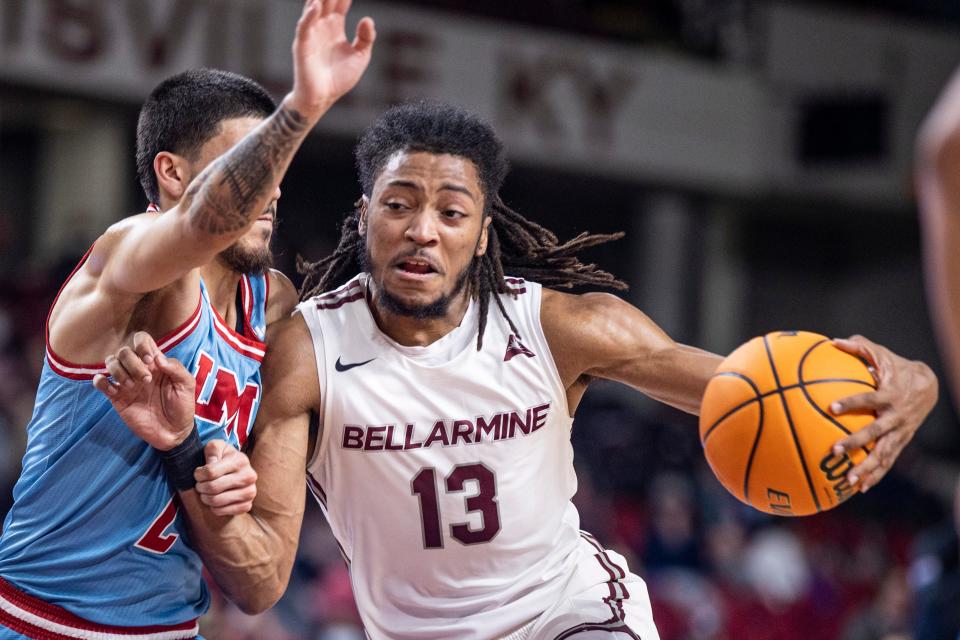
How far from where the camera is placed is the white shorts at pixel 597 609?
11.4 ft

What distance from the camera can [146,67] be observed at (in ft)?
35.9

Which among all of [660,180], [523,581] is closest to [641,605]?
[523,581]

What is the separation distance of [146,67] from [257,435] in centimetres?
828

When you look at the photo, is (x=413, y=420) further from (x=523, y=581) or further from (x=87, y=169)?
(x=87, y=169)

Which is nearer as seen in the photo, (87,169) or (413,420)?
(413,420)

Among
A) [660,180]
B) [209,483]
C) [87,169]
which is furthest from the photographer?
[660,180]

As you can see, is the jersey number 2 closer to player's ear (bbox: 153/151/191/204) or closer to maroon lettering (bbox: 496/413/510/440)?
maroon lettering (bbox: 496/413/510/440)

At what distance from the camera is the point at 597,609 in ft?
11.6

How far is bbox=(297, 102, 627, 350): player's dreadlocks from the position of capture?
363cm

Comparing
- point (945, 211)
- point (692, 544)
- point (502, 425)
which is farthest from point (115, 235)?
point (692, 544)

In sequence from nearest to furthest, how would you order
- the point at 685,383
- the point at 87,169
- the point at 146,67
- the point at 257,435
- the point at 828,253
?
1. the point at 257,435
2. the point at 685,383
3. the point at 146,67
4. the point at 87,169
5. the point at 828,253

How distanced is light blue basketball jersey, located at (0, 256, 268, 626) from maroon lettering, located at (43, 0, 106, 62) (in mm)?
8077

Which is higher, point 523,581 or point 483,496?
point 483,496

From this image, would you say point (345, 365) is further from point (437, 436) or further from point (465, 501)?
point (465, 501)
